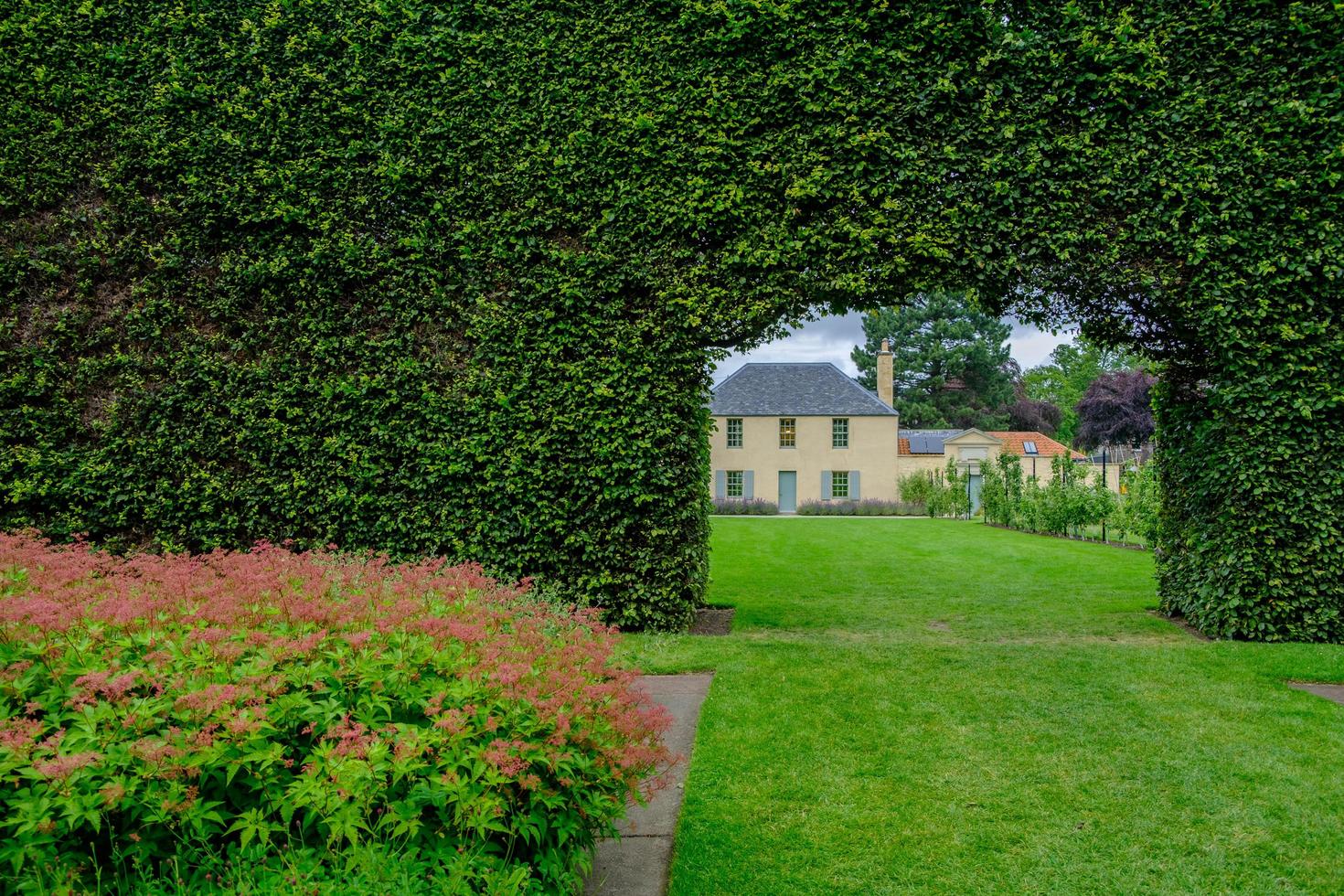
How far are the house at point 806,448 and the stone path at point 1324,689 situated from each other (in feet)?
85.6

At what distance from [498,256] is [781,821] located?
5.77 m

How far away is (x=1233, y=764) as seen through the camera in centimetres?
408

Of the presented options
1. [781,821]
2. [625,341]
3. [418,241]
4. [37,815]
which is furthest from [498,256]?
[37,815]

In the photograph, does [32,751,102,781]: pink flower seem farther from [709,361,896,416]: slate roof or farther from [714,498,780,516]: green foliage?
[709,361,896,416]: slate roof

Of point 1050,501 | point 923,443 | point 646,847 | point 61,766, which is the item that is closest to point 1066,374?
point 923,443

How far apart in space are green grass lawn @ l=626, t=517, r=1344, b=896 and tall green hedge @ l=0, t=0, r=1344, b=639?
5.06ft

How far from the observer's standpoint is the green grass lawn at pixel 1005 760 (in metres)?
3.14

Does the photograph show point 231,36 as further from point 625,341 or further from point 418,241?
point 625,341

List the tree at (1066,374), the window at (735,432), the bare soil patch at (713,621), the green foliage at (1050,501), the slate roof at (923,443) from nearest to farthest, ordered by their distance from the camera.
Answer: the bare soil patch at (713,621) < the green foliage at (1050,501) < the window at (735,432) < the slate roof at (923,443) < the tree at (1066,374)

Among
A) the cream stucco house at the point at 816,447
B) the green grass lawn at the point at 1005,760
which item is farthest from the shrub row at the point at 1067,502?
the cream stucco house at the point at 816,447

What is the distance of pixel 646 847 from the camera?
3.23 meters

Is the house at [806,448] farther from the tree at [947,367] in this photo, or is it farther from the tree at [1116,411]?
the tree at [947,367]

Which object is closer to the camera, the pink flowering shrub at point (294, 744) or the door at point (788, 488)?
the pink flowering shrub at point (294, 744)

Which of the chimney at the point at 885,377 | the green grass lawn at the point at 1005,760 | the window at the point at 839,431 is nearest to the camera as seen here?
the green grass lawn at the point at 1005,760
